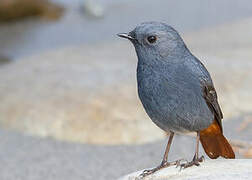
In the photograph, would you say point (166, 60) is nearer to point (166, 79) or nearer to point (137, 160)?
point (166, 79)

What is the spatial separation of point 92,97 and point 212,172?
2764 mm

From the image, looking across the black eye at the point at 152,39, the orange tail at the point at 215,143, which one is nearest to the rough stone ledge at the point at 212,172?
the orange tail at the point at 215,143

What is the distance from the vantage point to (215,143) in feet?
15.0

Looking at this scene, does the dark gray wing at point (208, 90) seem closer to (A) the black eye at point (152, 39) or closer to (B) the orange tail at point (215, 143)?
(B) the orange tail at point (215, 143)

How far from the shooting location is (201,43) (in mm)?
8898

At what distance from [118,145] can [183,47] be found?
240 centimetres

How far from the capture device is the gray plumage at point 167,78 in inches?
165

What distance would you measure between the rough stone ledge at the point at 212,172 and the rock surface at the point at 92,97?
2.06 m

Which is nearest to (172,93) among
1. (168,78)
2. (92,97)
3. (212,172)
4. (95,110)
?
(168,78)

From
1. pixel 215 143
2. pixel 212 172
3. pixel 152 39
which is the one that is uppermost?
pixel 152 39

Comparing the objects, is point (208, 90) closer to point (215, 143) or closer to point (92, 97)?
point (215, 143)

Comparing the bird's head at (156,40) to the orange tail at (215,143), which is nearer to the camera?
the bird's head at (156,40)

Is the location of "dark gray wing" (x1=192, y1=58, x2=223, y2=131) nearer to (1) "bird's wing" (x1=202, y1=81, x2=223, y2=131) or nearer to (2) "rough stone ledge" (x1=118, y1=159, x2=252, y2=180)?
(1) "bird's wing" (x1=202, y1=81, x2=223, y2=131)

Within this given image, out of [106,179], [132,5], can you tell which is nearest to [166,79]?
[106,179]
